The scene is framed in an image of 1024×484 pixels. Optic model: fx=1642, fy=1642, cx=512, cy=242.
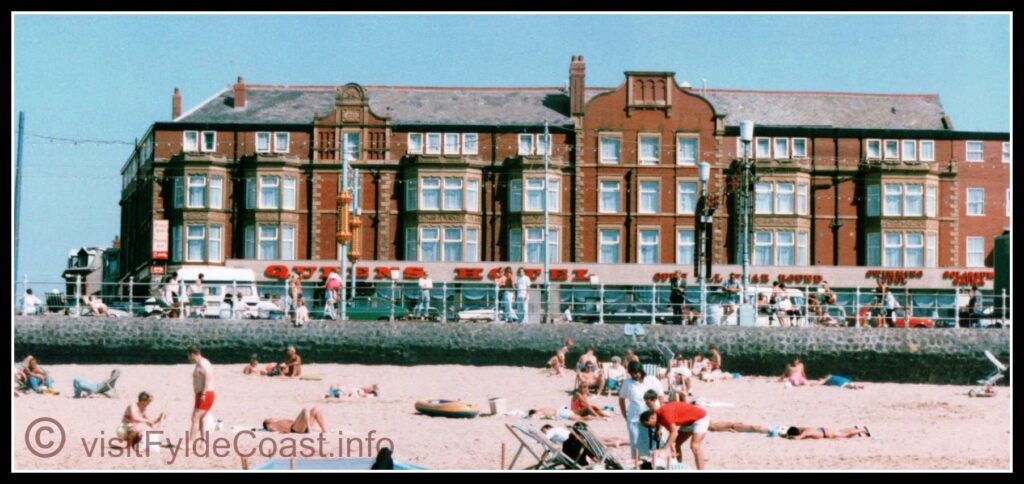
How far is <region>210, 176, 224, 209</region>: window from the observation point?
58.7 metres

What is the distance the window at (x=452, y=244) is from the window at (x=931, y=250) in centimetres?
1678

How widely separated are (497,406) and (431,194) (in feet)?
96.6

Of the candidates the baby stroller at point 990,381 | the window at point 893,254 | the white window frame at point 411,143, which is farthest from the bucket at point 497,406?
the window at point 893,254

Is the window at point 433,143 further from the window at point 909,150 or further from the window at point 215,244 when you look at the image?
the window at point 909,150

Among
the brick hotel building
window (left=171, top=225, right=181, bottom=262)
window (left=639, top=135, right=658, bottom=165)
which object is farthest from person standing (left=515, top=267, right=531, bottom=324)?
window (left=171, top=225, right=181, bottom=262)

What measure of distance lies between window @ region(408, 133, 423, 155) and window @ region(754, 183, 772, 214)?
12.3 m

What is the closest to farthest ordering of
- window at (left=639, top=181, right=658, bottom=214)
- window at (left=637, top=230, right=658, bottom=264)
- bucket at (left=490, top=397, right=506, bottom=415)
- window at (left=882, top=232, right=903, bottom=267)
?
bucket at (left=490, top=397, right=506, bottom=415), window at (left=882, top=232, right=903, bottom=267), window at (left=637, top=230, right=658, bottom=264), window at (left=639, top=181, right=658, bottom=214)

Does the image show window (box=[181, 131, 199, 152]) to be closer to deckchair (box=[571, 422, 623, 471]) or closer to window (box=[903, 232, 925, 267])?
window (box=[903, 232, 925, 267])

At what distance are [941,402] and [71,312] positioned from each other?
1930 centimetres

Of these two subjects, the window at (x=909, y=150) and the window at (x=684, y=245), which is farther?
the window at (x=684, y=245)

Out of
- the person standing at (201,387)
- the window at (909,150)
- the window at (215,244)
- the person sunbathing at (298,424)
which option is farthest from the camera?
the window at (909,150)

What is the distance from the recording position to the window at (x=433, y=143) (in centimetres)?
5919
